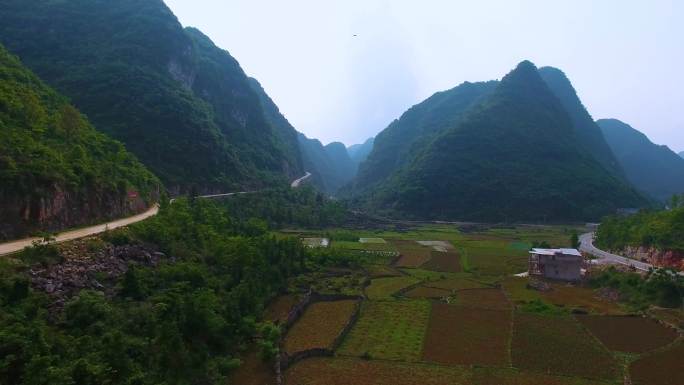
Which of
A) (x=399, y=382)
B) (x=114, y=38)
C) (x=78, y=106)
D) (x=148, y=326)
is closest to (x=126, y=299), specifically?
(x=148, y=326)

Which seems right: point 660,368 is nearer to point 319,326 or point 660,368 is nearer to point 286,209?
point 319,326

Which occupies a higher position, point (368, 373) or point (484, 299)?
point (484, 299)

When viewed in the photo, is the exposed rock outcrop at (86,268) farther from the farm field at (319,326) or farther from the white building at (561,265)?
the white building at (561,265)

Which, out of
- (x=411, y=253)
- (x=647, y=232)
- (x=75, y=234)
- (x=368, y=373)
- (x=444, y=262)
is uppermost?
(x=75, y=234)

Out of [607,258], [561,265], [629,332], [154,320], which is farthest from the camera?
[607,258]

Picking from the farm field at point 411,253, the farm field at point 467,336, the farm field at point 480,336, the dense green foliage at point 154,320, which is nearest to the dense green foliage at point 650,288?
the farm field at point 480,336

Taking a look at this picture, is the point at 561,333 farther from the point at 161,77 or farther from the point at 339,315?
the point at 161,77

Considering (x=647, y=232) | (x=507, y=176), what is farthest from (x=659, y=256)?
(x=507, y=176)

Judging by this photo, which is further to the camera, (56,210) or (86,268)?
(56,210)
